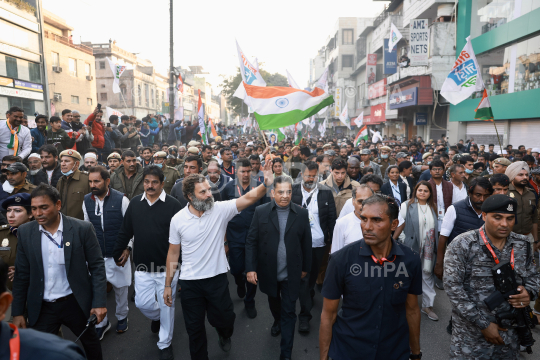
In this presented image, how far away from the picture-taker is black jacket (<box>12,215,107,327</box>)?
10.5ft

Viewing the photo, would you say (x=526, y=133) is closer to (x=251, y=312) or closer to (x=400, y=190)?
(x=400, y=190)

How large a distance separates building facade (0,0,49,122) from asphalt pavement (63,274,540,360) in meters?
22.5

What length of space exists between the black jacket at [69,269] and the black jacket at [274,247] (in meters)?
1.65

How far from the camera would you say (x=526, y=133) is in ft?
54.5

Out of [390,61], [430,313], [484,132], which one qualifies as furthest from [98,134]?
[390,61]

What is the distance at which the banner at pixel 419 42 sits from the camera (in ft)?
71.7

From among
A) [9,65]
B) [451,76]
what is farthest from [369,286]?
[9,65]

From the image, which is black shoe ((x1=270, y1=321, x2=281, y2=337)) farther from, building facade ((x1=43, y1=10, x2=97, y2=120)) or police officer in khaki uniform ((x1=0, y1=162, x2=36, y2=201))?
building facade ((x1=43, y1=10, x2=97, y2=120))

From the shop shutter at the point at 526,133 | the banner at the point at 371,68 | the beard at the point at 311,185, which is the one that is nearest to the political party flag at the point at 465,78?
the beard at the point at 311,185

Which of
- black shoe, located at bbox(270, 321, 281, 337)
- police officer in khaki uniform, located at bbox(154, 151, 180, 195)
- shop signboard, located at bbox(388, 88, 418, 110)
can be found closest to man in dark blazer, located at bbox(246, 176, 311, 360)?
black shoe, located at bbox(270, 321, 281, 337)

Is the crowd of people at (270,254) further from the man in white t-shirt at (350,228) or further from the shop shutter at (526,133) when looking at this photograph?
the shop shutter at (526,133)

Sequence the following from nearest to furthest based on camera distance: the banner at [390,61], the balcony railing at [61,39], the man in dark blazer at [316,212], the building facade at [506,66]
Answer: the man in dark blazer at [316,212], the building facade at [506,66], the banner at [390,61], the balcony railing at [61,39]

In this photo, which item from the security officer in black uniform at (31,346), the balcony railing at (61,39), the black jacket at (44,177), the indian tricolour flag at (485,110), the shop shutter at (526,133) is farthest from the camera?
the balcony railing at (61,39)

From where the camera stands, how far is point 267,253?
167 inches
